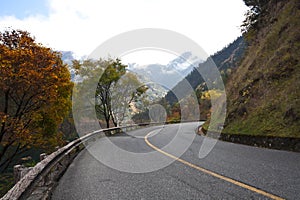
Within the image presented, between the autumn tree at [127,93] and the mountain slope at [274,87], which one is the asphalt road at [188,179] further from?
the autumn tree at [127,93]

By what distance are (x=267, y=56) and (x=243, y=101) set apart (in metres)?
3.37

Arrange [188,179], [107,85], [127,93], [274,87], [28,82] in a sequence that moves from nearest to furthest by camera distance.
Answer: [188,179], [274,87], [28,82], [107,85], [127,93]

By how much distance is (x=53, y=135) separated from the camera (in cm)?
2017

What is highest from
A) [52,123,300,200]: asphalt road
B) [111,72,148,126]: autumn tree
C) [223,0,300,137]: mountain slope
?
[111,72,148,126]: autumn tree

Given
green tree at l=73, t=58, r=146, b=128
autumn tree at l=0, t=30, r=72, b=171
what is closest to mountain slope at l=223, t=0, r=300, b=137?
autumn tree at l=0, t=30, r=72, b=171

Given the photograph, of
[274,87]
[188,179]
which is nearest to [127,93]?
[274,87]

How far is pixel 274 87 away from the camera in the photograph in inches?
483

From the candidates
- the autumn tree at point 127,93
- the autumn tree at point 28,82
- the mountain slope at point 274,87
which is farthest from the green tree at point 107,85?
the mountain slope at point 274,87

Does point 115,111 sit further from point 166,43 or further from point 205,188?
point 205,188

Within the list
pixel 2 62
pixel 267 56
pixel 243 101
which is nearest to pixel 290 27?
pixel 267 56

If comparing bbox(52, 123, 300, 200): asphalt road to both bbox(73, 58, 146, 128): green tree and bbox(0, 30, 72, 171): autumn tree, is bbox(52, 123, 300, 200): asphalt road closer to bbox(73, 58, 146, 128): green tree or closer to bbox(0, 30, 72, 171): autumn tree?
bbox(0, 30, 72, 171): autumn tree

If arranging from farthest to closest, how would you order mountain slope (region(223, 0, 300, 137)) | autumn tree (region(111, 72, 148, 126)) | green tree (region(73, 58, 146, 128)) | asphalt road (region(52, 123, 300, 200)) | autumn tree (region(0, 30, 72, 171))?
autumn tree (region(111, 72, 148, 126)) < green tree (region(73, 58, 146, 128)) < autumn tree (region(0, 30, 72, 171)) < mountain slope (region(223, 0, 300, 137)) < asphalt road (region(52, 123, 300, 200))

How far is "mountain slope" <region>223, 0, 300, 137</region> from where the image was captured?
32.7 feet

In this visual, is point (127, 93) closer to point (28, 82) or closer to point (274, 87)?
point (28, 82)
